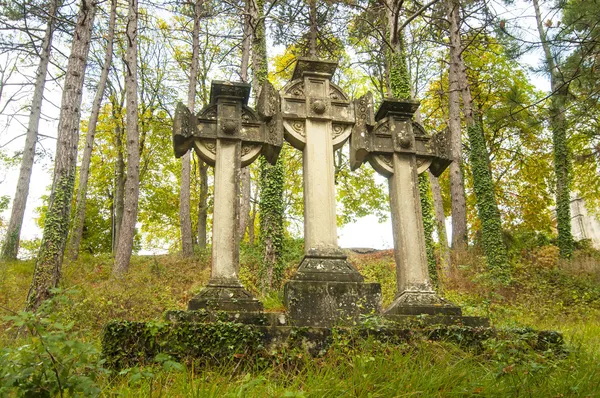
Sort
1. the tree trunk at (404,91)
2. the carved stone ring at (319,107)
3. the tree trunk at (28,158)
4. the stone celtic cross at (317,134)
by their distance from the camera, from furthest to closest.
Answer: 1. the tree trunk at (28,158)
2. the tree trunk at (404,91)
3. the carved stone ring at (319,107)
4. the stone celtic cross at (317,134)

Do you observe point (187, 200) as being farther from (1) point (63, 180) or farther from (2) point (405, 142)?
(2) point (405, 142)

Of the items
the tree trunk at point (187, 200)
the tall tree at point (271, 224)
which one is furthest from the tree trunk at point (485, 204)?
the tree trunk at point (187, 200)

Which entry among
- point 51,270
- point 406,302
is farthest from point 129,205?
point 406,302

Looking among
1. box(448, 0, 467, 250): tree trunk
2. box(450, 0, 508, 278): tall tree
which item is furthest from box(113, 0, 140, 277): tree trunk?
box(448, 0, 467, 250): tree trunk

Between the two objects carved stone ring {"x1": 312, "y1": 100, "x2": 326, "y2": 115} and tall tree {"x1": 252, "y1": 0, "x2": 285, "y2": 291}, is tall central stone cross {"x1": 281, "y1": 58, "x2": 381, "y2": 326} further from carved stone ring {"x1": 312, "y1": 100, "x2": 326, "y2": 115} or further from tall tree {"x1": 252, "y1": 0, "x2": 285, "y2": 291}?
tall tree {"x1": 252, "y1": 0, "x2": 285, "y2": 291}

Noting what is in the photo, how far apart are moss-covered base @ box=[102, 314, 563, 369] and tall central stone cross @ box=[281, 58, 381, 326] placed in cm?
64

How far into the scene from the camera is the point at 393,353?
349cm

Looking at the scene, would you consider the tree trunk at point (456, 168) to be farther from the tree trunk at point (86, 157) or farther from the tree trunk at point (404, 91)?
the tree trunk at point (86, 157)

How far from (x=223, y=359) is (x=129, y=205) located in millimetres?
10489

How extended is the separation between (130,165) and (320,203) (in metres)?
9.36

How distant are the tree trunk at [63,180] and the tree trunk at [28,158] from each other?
755 centimetres

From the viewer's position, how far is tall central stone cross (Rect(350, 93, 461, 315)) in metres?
5.59

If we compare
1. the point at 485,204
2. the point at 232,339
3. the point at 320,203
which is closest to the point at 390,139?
the point at 320,203

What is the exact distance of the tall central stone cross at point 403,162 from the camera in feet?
18.4
